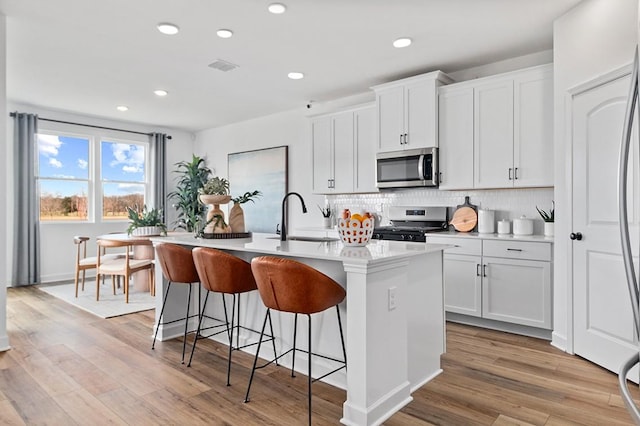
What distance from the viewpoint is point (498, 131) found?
12.9ft

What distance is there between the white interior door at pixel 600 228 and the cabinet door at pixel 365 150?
2231 millimetres

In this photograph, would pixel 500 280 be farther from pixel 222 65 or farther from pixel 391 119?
pixel 222 65

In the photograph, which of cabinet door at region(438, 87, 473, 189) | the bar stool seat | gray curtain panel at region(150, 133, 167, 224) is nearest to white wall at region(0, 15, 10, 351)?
the bar stool seat

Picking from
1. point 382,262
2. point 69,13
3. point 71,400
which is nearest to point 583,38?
point 382,262

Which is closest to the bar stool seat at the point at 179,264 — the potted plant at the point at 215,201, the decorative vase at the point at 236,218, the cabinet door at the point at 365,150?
the potted plant at the point at 215,201

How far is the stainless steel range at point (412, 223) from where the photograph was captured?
14.0 feet

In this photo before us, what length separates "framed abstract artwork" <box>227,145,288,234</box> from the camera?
646 cm

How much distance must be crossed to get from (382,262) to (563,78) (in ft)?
7.69

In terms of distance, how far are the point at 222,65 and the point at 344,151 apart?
5.85 ft

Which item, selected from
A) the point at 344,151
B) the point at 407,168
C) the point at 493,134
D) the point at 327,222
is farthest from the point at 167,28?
the point at 327,222

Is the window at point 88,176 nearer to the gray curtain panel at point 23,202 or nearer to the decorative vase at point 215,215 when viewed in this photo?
the gray curtain panel at point 23,202

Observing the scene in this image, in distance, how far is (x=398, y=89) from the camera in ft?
14.8

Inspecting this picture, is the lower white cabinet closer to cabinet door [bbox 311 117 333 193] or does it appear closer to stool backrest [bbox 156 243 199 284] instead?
cabinet door [bbox 311 117 333 193]

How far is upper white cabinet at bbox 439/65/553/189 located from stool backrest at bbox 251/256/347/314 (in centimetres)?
246
